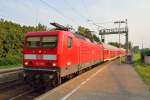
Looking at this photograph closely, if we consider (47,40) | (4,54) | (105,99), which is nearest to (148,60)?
(4,54)

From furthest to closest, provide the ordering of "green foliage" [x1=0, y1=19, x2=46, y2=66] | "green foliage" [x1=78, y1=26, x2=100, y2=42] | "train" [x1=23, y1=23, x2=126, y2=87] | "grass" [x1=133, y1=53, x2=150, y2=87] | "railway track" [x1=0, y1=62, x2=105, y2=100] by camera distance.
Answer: "green foliage" [x1=0, y1=19, x2=46, y2=66] → "green foliage" [x1=78, y1=26, x2=100, y2=42] → "grass" [x1=133, y1=53, x2=150, y2=87] → "train" [x1=23, y1=23, x2=126, y2=87] → "railway track" [x1=0, y1=62, x2=105, y2=100]

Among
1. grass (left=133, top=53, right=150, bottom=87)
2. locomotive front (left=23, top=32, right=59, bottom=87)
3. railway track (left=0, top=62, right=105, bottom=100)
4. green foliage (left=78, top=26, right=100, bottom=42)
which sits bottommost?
railway track (left=0, top=62, right=105, bottom=100)

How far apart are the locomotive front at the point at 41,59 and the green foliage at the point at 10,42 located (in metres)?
20.7

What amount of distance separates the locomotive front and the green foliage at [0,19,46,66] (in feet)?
68.0

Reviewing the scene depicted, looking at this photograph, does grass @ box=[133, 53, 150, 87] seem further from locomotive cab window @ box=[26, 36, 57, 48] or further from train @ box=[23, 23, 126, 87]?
locomotive cab window @ box=[26, 36, 57, 48]

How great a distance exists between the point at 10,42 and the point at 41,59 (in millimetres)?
23279

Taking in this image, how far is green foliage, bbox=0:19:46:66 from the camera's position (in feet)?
119

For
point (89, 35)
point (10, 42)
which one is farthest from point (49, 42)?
point (89, 35)

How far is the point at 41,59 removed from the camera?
15312mm

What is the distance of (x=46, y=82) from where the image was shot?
1505 cm

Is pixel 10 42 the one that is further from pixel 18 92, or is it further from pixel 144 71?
pixel 18 92

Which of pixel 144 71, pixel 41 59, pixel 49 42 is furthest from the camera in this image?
pixel 144 71

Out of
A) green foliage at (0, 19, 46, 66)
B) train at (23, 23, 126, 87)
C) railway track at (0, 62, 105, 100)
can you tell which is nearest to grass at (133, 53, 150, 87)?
train at (23, 23, 126, 87)

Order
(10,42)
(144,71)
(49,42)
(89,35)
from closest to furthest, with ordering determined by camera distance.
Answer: (49,42) → (144,71) → (10,42) → (89,35)
